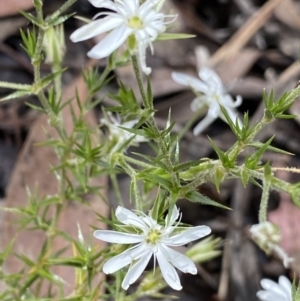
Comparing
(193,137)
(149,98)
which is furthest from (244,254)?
(149,98)

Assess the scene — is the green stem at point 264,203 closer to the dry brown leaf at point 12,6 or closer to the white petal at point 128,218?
the white petal at point 128,218

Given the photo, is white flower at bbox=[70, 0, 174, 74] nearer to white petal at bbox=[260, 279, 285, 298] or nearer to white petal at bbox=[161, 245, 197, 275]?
white petal at bbox=[161, 245, 197, 275]

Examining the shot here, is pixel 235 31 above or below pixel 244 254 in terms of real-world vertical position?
above

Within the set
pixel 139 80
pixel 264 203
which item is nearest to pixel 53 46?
pixel 139 80

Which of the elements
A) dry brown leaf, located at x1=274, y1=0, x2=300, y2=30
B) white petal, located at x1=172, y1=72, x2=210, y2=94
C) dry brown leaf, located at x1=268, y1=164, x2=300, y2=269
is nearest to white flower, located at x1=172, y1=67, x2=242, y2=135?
white petal, located at x1=172, y1=72, x2=210, y2=94

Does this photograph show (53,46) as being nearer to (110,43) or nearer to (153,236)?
(110,43)

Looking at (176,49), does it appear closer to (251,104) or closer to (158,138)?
(251,104)

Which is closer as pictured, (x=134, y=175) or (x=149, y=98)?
(x=149, y=98)

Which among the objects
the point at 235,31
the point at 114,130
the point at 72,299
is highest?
the point at 235,31
